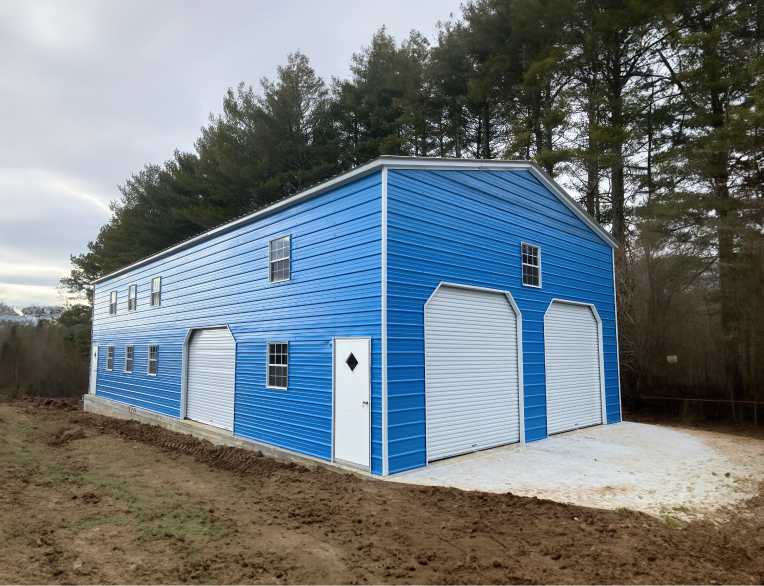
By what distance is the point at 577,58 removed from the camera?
17844mm

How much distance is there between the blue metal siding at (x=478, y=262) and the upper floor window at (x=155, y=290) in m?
10.2

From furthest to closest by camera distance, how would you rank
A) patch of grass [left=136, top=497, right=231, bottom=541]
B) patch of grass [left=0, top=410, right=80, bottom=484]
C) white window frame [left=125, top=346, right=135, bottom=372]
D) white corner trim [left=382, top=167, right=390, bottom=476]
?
1. white window frame [left=125, top=346, right=135, bottom=372]
2. patch of grass [left=0, top=410, right=80, bottom=484]
3. white corner trim [left=382, top=167, right=390, bottom=476]
4. patch of grass [left=136, top=497, right=231, bottom=541]

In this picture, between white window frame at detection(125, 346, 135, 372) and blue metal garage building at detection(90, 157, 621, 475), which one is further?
white window frame at detection(125, 346, 135, 372)

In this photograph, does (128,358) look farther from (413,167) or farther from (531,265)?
(531,265)

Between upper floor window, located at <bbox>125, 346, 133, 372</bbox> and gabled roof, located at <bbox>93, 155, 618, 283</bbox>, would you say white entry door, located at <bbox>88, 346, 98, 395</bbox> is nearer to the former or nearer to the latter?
upper floor window, located at <bbox>125, 346, 133, 372</bbox>

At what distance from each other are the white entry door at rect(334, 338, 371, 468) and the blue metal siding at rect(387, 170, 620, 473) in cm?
40

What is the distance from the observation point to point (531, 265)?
10.6m

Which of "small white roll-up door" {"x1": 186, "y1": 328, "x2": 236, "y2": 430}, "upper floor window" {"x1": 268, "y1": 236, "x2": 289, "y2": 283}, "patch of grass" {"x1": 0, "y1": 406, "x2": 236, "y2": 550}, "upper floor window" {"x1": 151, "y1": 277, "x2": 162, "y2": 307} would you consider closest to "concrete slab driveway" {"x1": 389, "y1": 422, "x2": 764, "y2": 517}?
"patch of grass" {"x1": 0, "y1": 406, "x2": 236, "y2": 550}

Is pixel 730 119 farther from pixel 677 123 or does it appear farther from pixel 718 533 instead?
pixel 718 533

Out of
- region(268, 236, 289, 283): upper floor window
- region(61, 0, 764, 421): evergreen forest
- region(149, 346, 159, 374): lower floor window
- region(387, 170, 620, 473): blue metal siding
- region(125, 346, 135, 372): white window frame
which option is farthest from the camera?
region(125, 346, 135, 372): white window frame

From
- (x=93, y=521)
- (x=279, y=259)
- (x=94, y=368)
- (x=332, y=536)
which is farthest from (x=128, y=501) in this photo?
(x=94, y=368)

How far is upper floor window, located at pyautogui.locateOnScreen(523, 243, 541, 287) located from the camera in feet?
34.5

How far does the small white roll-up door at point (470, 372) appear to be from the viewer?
26.7 ft

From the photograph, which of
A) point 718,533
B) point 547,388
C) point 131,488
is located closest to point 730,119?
point 547,388
